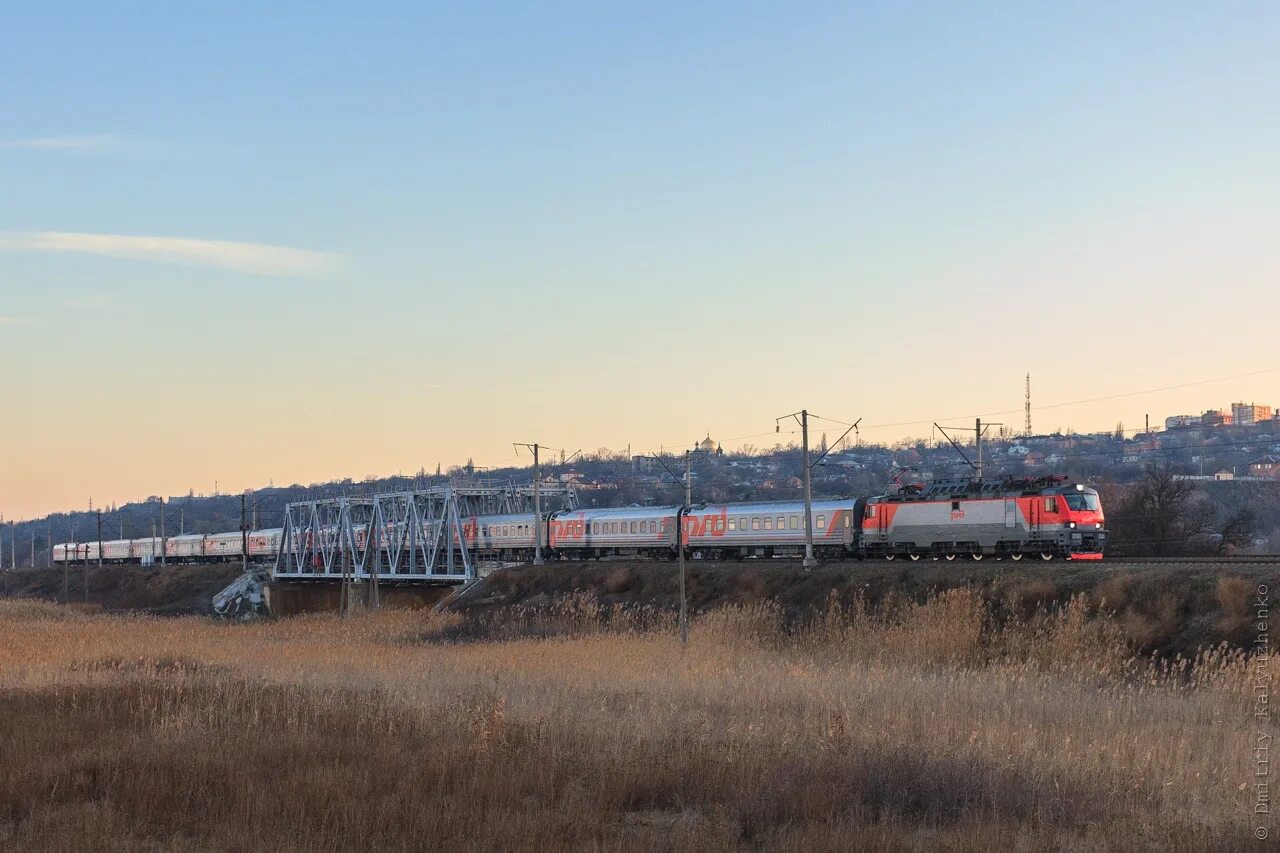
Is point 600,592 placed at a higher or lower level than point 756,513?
lower

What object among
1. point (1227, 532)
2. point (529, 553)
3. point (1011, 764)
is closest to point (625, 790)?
point (1011, 764)

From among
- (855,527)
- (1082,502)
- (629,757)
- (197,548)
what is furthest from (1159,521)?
(197,548)

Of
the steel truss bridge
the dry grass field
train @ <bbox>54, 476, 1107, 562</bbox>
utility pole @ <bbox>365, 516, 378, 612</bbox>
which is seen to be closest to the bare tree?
train @ <bbox>54, 476, 1107, 562</bbox>

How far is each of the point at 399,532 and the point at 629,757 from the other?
3503 inches

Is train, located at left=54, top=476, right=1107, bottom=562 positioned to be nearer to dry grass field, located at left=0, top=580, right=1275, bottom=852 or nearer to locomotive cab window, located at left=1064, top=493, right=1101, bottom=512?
locomotive cab window, located at left=1064, top=493, right=1101, bottom=512

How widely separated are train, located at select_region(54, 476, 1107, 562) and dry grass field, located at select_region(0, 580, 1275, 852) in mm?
15732

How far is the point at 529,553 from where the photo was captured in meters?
88.7

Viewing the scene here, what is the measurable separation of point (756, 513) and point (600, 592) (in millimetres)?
10080

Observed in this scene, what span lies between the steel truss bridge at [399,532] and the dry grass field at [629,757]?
59.8m

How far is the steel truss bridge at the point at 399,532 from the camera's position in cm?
9312

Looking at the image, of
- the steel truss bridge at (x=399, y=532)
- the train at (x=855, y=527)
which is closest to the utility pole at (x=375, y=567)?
the steel truss bridge at (x=399, y=532)

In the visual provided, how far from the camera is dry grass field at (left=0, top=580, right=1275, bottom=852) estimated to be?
13.6 m

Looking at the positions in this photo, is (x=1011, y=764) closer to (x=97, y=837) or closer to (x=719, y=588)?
(x=97, y=837)

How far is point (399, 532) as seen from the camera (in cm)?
10369
